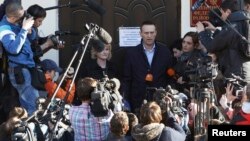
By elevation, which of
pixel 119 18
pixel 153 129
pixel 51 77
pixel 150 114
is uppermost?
pixel 119 18

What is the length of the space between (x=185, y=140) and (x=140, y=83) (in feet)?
7.75

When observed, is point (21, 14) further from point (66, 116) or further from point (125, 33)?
point (125, 33)

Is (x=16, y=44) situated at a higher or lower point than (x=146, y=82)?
higher

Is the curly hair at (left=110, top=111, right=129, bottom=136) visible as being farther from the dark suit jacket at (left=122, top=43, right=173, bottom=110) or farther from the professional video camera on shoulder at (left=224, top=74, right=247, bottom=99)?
the dark suit jacket at (left=122, top=43, right=173, bottom=110)

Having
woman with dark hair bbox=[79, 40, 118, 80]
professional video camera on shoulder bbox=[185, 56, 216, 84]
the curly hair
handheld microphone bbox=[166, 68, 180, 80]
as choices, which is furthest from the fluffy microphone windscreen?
the curly hair

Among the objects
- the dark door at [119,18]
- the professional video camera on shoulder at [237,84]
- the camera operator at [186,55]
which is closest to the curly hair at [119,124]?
the professional video camera on shoulder at [237,84]

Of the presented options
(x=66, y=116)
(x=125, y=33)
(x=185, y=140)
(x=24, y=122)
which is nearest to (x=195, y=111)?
(x=185, y=140)

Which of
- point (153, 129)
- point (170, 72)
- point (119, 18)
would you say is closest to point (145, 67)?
point (170, 72)

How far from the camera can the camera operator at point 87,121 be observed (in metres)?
6.98

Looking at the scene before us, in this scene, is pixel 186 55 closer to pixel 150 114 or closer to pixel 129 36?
pixel 129 36

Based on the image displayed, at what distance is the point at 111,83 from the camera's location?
24.7 feet

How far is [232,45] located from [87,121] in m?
2.02

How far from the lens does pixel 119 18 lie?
33.3ft

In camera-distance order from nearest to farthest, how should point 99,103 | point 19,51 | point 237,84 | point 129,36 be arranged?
point 99,103 → point 237,84 → point 19,51 → point 129,36
